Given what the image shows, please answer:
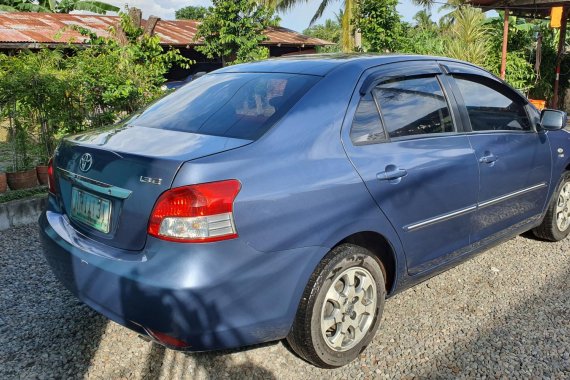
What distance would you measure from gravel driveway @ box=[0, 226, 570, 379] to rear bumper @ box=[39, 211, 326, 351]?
1.60 feet

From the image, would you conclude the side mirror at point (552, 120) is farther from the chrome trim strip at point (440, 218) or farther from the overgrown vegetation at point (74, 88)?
the overgrown vegetation at point (74, 88)

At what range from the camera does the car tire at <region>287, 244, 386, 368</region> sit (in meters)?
2.55

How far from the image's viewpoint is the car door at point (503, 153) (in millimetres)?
3482

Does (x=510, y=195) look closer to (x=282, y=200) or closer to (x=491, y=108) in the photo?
(x=491, y=108)

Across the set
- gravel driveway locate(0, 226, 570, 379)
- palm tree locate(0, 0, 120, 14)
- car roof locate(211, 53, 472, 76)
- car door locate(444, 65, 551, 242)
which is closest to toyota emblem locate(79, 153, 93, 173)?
gravel driveway locate(0, 226, 570, 379)

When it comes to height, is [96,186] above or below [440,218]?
above

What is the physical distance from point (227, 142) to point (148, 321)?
89 cm

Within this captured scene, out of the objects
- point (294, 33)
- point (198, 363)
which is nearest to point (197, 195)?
point (198, 363)

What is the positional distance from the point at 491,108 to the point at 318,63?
1.50 meters

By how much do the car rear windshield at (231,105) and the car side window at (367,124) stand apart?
302 mm

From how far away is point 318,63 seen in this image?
10.0 feet

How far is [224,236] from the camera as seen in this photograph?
2.18 m

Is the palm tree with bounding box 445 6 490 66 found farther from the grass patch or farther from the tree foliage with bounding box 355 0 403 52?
the grass patch

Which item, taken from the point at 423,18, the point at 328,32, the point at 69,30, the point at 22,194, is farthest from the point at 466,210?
the point at 328,32
